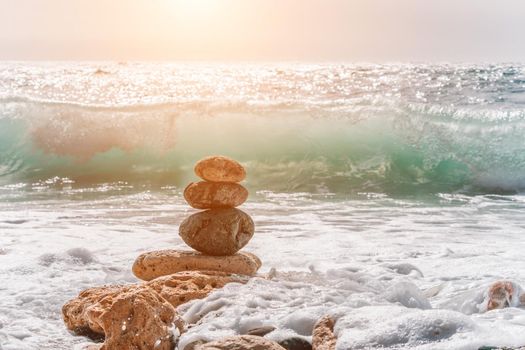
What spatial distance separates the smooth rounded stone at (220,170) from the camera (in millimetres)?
6617

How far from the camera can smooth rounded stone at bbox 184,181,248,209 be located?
6672 mm

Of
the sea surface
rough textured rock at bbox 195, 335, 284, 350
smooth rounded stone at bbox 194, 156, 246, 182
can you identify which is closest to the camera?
rough textured rock at bbox 195, 335, 284, 350

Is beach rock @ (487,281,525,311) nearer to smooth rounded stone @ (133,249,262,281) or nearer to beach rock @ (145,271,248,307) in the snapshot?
beach rock @ (145,271,248,307)

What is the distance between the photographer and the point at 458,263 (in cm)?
678

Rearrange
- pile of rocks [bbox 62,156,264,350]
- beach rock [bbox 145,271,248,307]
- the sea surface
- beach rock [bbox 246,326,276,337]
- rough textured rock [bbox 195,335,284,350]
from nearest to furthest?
rough textured rock [bbox 195,335,284,350] < pile of rocks [bbox 62,156,264,350] < beach rock [bbox 246,326,276,337] < the sea surface < beach rock [bbox 145,271,248,307]

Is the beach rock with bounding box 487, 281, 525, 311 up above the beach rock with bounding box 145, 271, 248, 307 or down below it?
above

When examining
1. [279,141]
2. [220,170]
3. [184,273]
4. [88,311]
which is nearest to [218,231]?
[220,170]

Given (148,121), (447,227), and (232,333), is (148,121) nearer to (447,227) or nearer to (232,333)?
(447,227)

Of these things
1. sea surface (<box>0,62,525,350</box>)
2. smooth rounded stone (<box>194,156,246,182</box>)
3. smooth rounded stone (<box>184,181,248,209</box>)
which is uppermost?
smooth rounded stone (<box>194,156,246,182</box>)

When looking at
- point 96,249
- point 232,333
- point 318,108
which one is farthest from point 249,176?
point 232,333

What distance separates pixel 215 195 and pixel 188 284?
146 centimetres

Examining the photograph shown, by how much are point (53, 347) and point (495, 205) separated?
8702 millimetres

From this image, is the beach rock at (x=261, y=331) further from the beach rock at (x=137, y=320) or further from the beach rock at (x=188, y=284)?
the beach rock at (x=188, y=284)

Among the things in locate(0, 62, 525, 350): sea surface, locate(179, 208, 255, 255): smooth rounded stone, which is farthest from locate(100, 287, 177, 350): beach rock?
locate(179, 208, 255, 255): smooth rounded stone
